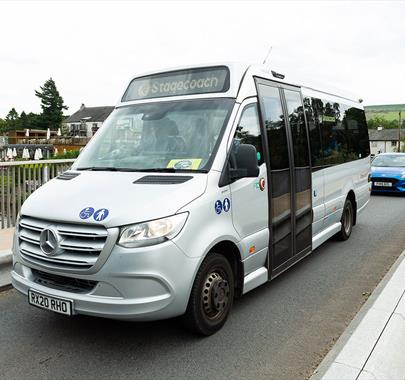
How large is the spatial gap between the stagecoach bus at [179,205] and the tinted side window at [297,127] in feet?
0.05

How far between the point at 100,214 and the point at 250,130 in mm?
1914

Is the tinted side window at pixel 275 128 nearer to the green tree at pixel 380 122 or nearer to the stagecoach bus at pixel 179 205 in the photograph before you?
the stagecoach bus at pixel 179 205

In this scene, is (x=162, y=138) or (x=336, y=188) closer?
(x=162, y=138)

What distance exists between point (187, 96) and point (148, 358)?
8.42 ft

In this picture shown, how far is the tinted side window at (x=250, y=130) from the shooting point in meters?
4.50

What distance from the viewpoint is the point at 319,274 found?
6117mm

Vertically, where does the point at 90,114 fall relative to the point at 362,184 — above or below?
above

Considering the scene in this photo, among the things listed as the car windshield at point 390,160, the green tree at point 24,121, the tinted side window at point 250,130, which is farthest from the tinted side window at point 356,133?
the green tree at point 24,121

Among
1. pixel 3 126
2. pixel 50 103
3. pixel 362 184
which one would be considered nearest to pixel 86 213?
pixel 362 184

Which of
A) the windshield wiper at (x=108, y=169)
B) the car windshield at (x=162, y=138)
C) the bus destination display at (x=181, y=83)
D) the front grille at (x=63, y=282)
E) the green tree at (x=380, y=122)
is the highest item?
the green tree at (x=380, y=122)

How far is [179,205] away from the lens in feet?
12.0

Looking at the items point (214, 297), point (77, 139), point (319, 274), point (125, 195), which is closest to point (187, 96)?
point (125, 195)

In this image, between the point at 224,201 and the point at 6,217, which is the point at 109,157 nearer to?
the point at 224,201

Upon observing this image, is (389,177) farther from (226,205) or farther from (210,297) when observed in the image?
(210,297)
